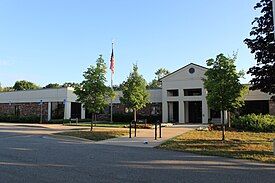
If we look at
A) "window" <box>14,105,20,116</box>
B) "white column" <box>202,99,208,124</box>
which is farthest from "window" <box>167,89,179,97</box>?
"window" <box>14,105,20,116</box>

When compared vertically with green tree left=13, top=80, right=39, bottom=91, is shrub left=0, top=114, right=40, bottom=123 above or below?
below

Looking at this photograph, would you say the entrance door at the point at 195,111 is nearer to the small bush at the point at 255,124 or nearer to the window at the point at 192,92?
the window at the point at 192,92

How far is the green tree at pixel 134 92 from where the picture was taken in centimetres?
3225

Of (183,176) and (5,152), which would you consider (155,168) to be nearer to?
(183,176)

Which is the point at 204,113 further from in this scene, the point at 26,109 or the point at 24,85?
the point at 24,85

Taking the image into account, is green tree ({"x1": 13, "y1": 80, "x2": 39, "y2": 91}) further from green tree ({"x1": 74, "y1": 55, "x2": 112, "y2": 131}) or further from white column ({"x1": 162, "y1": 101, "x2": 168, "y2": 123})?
green tree ({"x1": 74, "y1": 55, "x2": 112, "y2": 131})

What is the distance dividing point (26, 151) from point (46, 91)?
112 ft

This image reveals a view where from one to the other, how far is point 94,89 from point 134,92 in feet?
32.0

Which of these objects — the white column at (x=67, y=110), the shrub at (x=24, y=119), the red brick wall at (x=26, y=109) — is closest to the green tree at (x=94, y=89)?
the shrub at (x=24, y=119)

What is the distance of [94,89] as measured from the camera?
Answer: 23.1 m

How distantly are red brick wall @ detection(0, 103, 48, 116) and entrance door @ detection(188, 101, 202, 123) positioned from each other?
1993cm

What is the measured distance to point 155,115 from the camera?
40.0 meters

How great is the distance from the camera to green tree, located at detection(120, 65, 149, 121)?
106 feet

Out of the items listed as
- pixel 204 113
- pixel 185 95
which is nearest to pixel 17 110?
pixel 185 95
